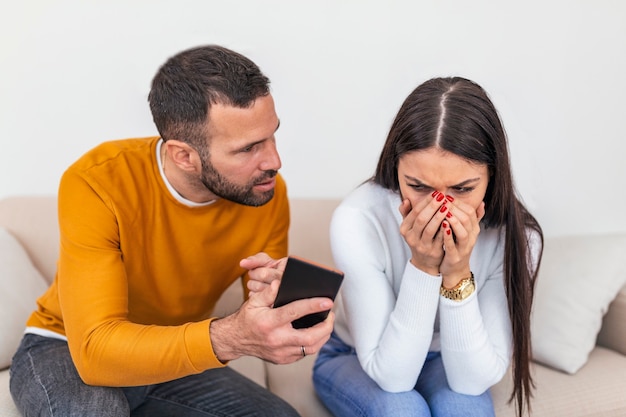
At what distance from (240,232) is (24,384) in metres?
0.57

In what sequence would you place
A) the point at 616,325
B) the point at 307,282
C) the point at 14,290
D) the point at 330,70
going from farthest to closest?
the point at 330,70 → the point at 616,325 → the point at 14,290 → the point at 307,282

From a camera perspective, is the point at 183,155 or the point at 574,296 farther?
the point at 574,296

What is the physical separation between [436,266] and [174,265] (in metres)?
0.59

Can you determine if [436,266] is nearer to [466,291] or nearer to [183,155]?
[466,291]

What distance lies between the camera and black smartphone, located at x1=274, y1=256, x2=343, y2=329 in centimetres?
128

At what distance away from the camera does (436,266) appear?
1.54 m

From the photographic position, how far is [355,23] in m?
2.36

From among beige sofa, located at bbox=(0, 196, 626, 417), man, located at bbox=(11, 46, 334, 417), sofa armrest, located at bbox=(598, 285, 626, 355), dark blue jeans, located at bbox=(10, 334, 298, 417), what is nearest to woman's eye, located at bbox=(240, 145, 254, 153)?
man, located at bbox=(11, 46, 334, 417)

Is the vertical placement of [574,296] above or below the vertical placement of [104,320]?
below

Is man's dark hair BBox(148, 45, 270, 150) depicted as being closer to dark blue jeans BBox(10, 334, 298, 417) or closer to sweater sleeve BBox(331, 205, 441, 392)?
sweater sleeve BBox(331, 205, 441, 392)

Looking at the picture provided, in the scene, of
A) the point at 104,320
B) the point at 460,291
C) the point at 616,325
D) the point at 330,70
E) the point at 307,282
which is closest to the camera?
the point at 307,282

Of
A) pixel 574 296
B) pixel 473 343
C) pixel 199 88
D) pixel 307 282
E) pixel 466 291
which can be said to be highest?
pixel 199 88

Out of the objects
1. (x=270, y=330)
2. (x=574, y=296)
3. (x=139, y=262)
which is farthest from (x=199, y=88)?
(x=574, y=296)

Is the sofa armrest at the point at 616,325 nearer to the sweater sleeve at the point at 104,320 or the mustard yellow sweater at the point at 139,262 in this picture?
the mustard yellow sweater at the point at 139,262
